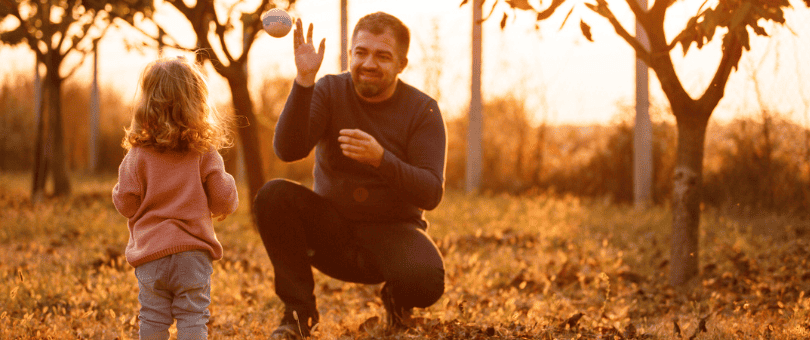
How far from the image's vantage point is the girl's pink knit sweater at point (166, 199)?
2.35m

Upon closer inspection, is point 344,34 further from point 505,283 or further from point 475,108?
point 475,108

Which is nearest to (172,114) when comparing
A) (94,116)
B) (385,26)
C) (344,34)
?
(385,26)

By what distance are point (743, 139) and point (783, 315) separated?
171 inches

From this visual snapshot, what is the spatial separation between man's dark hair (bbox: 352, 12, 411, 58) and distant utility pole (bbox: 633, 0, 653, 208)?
18.9 ft

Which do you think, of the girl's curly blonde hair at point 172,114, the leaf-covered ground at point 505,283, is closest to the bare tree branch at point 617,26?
the leaf-covered ground at point 505,283

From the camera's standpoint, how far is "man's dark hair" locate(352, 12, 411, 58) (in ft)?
10.2

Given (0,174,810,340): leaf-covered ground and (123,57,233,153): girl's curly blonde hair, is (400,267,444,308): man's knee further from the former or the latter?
(123,57,233,153): girl's curly blonde hair

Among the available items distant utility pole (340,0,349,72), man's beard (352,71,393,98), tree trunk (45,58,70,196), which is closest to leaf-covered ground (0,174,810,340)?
man's beard (352,71,393,98)

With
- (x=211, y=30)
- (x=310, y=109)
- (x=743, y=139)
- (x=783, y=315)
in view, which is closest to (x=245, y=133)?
(x=211, y=30)

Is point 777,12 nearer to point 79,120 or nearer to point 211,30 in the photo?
point 211,30

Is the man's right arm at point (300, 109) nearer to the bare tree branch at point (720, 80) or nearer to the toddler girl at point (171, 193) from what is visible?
the toddler girl at point (171, 193)

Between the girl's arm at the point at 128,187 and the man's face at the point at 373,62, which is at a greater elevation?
the man's face at the point at 373,62

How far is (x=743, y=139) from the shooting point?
7.23 m

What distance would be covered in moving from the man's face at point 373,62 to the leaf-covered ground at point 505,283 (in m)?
1.12
